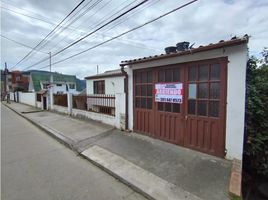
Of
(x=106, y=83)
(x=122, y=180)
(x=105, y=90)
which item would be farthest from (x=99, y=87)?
(x=122, y=180)

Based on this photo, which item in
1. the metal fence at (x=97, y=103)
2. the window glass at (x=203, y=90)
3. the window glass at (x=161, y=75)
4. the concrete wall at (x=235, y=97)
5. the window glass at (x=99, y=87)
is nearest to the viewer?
the concrete wall at (x=235, y=97)

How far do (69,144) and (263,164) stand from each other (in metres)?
5.76

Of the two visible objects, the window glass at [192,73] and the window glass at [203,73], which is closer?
the window glass at [203,73]

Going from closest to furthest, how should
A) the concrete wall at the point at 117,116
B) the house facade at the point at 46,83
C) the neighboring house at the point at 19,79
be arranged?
the concrete wall at the point at 117,116 < the house facade at the point at 46,83 < the neighboring house at the point at 19,79

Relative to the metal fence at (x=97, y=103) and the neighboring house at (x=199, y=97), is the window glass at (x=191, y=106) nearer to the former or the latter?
the neighboring house at (x=199, y=97)

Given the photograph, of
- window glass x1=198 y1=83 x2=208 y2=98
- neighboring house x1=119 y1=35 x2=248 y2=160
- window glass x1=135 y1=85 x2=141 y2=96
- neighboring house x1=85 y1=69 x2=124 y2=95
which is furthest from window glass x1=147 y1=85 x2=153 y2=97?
neighboring house x1=85 y1=69 x2=124 y2=95

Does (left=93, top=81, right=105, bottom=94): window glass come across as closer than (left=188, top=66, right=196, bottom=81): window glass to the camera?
No

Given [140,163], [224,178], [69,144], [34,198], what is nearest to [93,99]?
[69,144]

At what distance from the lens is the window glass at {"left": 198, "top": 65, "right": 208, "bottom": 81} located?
15.8ft

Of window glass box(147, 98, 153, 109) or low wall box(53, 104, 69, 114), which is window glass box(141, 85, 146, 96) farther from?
low wall box(53, 104, 69, 114)

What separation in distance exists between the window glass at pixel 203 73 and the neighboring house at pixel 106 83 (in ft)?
21.5

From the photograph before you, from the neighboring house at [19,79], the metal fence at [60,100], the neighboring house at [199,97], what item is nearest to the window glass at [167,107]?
the neighboring house at [199,97]

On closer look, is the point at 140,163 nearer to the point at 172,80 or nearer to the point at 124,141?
the point at 124,141

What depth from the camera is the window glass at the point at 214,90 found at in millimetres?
4570
